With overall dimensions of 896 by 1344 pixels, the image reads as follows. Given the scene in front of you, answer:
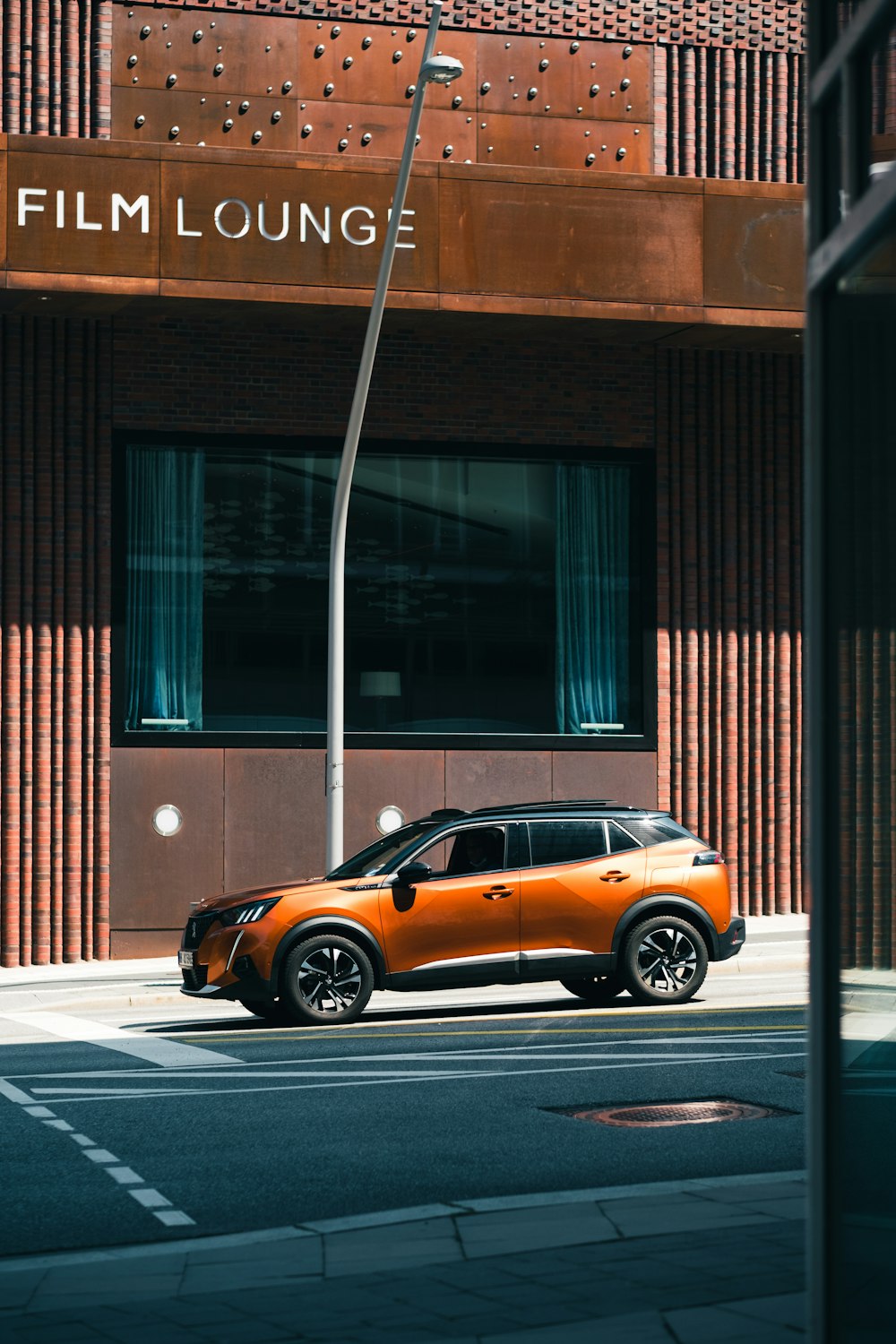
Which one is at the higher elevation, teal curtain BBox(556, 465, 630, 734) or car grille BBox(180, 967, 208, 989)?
teal curtain BBox(556, 465, 630, 734)

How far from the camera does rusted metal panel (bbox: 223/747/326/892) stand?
21.7m

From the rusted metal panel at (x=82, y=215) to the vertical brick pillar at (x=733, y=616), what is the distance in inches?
272

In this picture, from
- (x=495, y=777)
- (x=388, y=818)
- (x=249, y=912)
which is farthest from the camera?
(x=495, y=777)

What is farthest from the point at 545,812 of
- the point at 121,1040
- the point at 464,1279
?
the point at 464,1279

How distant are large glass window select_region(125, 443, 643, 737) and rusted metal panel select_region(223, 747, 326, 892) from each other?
49 centimetres

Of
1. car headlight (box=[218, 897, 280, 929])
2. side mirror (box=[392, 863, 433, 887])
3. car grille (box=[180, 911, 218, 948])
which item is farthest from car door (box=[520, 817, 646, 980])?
car grille (box=[180, 911, 218, 948])

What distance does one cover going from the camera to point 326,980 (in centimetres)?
1476

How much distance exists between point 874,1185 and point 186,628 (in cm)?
1782

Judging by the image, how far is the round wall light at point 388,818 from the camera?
2214 centimetres

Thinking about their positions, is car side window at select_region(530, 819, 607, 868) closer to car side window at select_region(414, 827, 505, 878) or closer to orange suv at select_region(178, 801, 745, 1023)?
orange suv at select_region(178, 801, 745, 1023)

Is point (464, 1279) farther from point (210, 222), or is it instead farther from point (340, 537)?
point (210, 222)

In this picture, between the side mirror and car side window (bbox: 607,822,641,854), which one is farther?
car side window (bbox: 607,822,641,854)

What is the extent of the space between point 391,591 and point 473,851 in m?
7.33

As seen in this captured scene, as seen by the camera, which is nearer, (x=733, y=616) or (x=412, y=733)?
(x=412, y=733)
